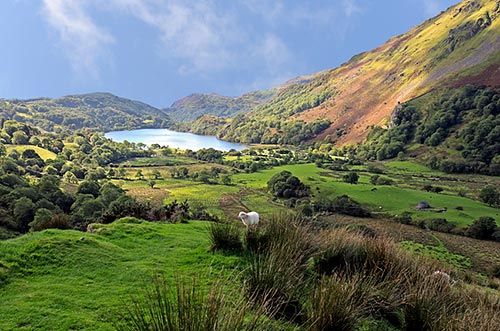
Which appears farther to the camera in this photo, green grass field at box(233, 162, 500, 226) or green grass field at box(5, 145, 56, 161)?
green grass field at box(5, 145, 56, 161)

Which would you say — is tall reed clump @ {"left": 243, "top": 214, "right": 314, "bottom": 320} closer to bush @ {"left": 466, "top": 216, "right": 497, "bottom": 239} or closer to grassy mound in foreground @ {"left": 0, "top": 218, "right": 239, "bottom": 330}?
grassy mound in foreground @ {"left": 0, "top": 218, "right": 239, "bottom": 330}

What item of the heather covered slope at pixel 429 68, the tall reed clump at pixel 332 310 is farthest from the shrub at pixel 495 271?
the heather covered slope at pixel 429 68

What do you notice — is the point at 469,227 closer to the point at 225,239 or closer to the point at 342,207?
the point at 342,207

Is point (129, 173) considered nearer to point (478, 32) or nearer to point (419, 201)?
point (419, 201)

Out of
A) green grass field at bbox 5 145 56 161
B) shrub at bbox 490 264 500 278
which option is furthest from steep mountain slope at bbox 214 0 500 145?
green grass field at bbox 5 145 56 161

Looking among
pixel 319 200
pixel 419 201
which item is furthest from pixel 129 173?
pixel 419 201

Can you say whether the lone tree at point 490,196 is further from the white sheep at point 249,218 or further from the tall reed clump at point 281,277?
the tall reed clump at point 281,277

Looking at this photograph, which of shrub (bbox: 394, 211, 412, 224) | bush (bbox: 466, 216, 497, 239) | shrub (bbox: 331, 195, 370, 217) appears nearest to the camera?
bush (bbox: 466, 216, 497, 239)

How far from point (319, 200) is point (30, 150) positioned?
83.2m

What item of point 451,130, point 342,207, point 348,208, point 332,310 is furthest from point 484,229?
point 451,130

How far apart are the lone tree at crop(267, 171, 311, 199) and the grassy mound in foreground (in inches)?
2260

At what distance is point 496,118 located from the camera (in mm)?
94688

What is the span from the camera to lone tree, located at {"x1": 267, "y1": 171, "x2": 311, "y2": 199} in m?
66.7

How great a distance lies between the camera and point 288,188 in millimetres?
67812
